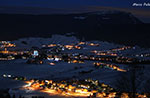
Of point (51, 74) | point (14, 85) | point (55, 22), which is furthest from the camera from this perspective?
point (55, 22)

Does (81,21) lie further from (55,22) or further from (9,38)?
(9,38)

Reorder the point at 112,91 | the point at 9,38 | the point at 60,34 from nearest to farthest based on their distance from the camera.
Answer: the point at 112,91 → the point at 9,38 → the point at 60,34

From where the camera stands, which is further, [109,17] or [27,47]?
[109,17]

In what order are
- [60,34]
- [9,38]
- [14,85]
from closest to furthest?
[14,85], [9,38], [60,34]

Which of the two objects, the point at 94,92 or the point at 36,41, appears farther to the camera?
the point at 36,41

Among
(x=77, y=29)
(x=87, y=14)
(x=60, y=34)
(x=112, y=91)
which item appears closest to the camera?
(x=112, y=91)

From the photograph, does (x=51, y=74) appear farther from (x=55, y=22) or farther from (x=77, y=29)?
(x=55, y=22)

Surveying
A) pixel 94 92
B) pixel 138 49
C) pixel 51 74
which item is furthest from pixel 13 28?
pixel 94 92

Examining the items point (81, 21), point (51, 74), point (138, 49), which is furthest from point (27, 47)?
point (81, 21)
